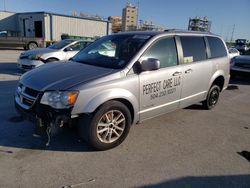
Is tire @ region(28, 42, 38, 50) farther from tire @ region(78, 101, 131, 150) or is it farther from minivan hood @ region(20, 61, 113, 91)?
tire @ region(78, 101, 131, 150)

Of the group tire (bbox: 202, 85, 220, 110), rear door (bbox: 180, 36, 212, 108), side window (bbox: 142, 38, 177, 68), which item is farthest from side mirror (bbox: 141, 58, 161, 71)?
tire (bbox: 202, 85, 220, 110)

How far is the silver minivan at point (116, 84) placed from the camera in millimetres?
3213

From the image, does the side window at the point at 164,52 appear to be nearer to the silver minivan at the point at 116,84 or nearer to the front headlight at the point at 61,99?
the silver minivan at the point at 116,84

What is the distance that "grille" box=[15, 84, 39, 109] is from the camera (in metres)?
3.36

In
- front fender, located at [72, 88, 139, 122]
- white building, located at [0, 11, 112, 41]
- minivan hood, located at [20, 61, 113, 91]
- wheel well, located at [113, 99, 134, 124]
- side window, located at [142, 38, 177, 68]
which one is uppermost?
white building, located at [0, 11, 112, 41]

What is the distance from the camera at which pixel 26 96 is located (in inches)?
138

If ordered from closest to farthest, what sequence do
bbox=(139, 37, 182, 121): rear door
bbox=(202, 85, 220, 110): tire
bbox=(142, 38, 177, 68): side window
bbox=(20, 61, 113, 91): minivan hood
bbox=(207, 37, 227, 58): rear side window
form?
bbox=(20, 61, 113, 91): minivan hood
bbox=(139, 37, 182, 121): rear door
bbox=(142, 38, 177, 68): side window
bbox=(207, 37, 227, 58): rear side window
bbox=(202, 85, 220, 110): tire

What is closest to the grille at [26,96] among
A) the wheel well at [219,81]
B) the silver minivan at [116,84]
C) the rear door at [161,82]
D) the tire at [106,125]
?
the silver minivan at [116,84]

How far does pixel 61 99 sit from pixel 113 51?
162 centimetres

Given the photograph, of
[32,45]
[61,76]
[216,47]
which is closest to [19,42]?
[32,45]

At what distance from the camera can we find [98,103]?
330cm

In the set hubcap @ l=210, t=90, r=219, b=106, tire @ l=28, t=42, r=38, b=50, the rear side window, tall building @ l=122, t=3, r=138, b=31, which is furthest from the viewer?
tall building @ l=122, t=3, r=138, b=31

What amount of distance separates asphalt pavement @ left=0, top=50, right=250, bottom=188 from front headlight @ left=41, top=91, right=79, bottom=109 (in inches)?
31.2

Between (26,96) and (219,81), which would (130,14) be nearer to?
(219,81)
